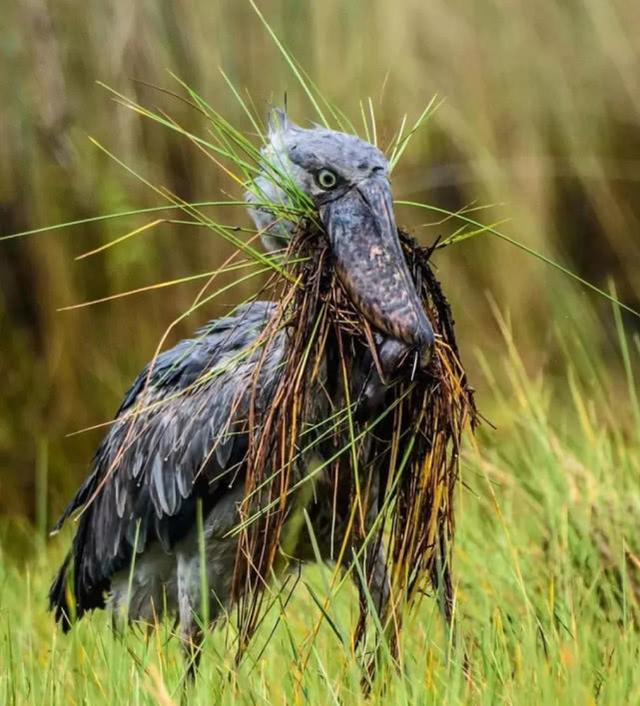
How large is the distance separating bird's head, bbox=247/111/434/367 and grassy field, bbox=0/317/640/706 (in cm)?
32

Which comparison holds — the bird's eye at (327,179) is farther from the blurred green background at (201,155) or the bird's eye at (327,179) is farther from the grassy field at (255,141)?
the blurred green background at (201,155)

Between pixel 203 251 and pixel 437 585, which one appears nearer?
pixel 437 585

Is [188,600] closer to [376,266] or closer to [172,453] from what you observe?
[172,453]

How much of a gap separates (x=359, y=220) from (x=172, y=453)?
0.92 meters

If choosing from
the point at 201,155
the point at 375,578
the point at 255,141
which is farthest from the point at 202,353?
the point at 201,155

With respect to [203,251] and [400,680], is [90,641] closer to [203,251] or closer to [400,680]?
[400,680]

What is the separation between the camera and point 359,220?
2439 mm

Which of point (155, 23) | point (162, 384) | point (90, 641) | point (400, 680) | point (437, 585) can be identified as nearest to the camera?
point (400, 680)

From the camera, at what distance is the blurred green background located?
4.93 m

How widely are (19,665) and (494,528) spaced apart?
1146 mm

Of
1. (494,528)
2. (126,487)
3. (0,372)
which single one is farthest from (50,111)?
(494,528)

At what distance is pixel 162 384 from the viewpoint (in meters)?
3.31

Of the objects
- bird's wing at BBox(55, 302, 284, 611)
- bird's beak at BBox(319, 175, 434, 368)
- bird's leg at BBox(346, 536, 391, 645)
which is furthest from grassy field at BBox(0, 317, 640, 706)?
bird's beak at BBox(319, 175, 434, 368)

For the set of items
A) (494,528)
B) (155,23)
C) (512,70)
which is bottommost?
(494,528)
